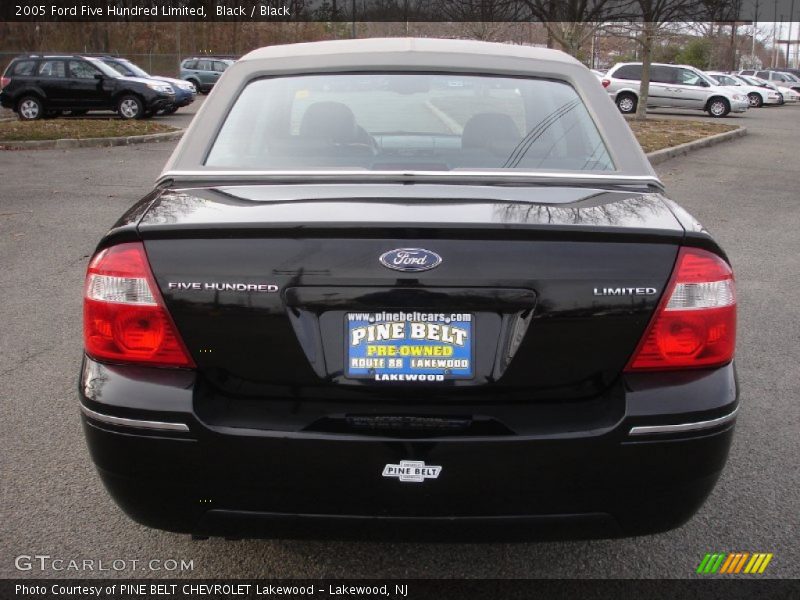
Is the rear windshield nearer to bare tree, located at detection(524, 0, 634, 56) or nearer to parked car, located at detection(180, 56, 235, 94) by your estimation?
bare tree, located at detection(524, 0, 634, 56)

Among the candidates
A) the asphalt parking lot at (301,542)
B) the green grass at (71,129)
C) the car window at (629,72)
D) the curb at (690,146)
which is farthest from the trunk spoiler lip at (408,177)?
the car window at (629,72)

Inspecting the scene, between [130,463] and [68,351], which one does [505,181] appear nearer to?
[130,463]

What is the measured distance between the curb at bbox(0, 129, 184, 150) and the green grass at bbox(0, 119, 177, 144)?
0.37 m

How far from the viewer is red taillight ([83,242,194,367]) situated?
89.9 inches

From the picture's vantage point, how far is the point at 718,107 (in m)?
30.3

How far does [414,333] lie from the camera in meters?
2.23

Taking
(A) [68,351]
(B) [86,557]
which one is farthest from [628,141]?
(A) [68,351]

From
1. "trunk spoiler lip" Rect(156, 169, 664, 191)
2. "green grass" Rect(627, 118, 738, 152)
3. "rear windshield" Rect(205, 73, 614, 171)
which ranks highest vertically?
"rear windshield" Rect(205, 73, 614, 171)

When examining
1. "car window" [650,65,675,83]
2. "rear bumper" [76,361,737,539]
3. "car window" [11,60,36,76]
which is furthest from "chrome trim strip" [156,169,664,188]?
"car window" [650,65,675,83]

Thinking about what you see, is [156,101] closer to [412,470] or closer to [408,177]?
[408,177]

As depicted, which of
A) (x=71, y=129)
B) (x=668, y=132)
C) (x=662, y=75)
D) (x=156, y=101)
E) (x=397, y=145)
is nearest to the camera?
(x=397, y=145)

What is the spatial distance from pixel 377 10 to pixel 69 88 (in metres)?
21.1

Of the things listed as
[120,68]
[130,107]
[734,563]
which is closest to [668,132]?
[130,107]

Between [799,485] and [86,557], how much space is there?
2775mm
